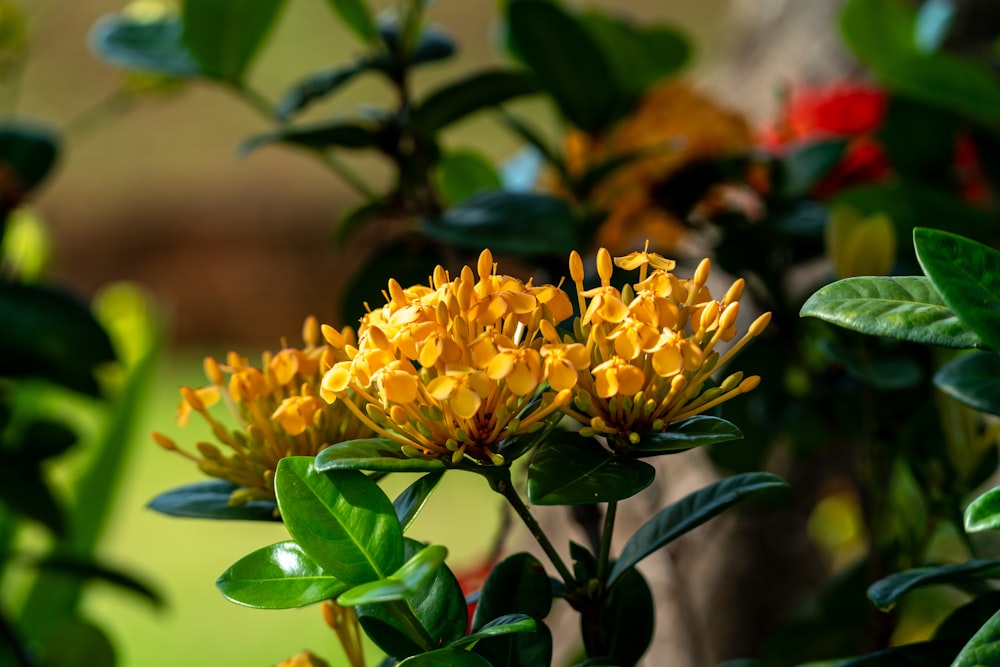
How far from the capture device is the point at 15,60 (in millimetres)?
829

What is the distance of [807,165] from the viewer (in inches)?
20.5

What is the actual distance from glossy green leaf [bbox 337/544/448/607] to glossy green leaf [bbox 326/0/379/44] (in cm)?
34

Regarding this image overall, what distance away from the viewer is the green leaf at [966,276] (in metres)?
0.24

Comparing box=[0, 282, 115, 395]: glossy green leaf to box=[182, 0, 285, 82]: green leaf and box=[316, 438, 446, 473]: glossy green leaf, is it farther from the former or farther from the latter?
box=[316, 438, 446, 473]: glossy green leaf

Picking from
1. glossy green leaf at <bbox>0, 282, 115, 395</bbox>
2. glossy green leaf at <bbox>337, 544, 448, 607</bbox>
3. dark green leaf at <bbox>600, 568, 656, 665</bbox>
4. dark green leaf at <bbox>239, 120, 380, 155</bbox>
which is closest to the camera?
glossy green leaf at <bbox>337, 544, 448, 607</bbox>

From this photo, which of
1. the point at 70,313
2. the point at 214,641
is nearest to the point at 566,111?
the point at 70,313

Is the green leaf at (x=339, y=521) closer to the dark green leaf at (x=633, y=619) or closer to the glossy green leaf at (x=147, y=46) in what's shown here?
the dark green leaf at (x=633, y=619)

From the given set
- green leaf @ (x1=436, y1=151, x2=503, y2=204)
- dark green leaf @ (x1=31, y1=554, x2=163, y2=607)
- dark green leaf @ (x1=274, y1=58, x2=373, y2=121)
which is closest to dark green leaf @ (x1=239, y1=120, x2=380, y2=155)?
dark green leaf @ (x1=274, y1=58, x2=373, y2=121)

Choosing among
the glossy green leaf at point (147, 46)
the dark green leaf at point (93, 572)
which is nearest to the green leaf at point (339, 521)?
the glossy green leaf at point (147, 46)

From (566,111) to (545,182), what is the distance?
0.24ft

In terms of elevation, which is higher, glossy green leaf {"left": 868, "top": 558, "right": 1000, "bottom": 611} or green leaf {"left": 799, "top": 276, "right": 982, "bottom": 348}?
green leaf {"left": 799, "top": 276, "right": 982, "bottom": 348}

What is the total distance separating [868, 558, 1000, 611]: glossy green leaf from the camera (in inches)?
10.9

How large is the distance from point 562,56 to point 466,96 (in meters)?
0.07

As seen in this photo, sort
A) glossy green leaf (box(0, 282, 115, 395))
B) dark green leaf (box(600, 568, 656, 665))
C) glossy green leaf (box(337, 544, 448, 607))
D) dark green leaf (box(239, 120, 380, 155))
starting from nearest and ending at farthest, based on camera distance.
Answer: glossy green leaf (box(337, 544, 448, 607)) → dark green leaf (box(600, 568, 656, 665)) → dark green leaf (box(239, 120, 380, 155)) → glossy green leaf (box(0, 282, 115, 395))
